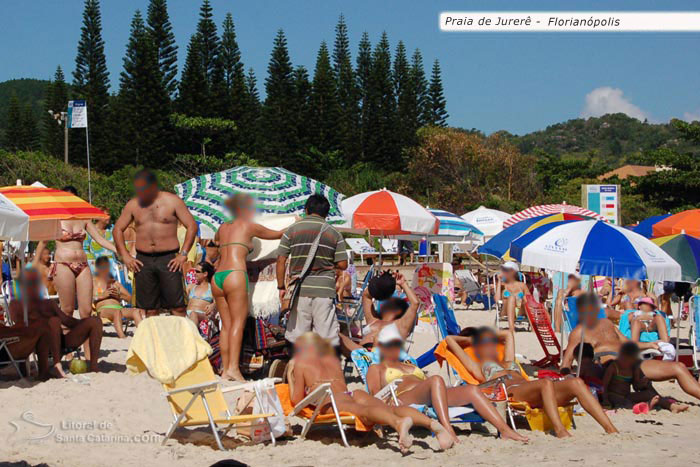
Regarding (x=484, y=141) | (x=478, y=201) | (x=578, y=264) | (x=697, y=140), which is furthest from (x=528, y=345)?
(x=484, y=141)

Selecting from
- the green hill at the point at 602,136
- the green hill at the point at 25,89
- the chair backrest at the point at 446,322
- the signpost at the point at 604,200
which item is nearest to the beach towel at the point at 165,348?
the chair backrest at the point at 446,322

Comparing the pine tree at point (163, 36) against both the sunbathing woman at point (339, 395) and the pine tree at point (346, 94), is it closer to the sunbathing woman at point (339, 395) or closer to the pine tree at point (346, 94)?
the pine tree at point (346, 94)

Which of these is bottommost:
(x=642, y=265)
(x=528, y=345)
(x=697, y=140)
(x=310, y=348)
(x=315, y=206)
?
(x=528, y=345)

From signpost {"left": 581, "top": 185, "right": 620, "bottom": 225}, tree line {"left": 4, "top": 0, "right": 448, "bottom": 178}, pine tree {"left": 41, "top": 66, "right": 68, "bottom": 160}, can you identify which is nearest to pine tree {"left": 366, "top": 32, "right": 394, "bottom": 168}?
tree line {"left": 4, "top": 0, "right": 448, "bottom": 178}

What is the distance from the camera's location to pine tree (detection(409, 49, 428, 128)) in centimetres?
4447

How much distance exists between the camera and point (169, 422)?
478cm

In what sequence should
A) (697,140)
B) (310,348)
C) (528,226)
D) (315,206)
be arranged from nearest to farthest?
(310,348) < (315,206) < (528,226) < (697,140)

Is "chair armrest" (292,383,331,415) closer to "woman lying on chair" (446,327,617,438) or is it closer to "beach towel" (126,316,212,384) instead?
"beach towel" (126,316,212,384)

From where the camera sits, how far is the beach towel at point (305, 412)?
430 cm

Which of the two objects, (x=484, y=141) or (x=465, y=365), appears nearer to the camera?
(x=465, y=365)

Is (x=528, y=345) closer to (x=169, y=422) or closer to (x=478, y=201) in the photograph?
(x=169, y=422)

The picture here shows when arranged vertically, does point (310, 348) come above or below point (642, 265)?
below

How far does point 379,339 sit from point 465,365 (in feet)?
2.05

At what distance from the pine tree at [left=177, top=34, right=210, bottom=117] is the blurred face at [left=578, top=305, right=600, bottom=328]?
106 feet
